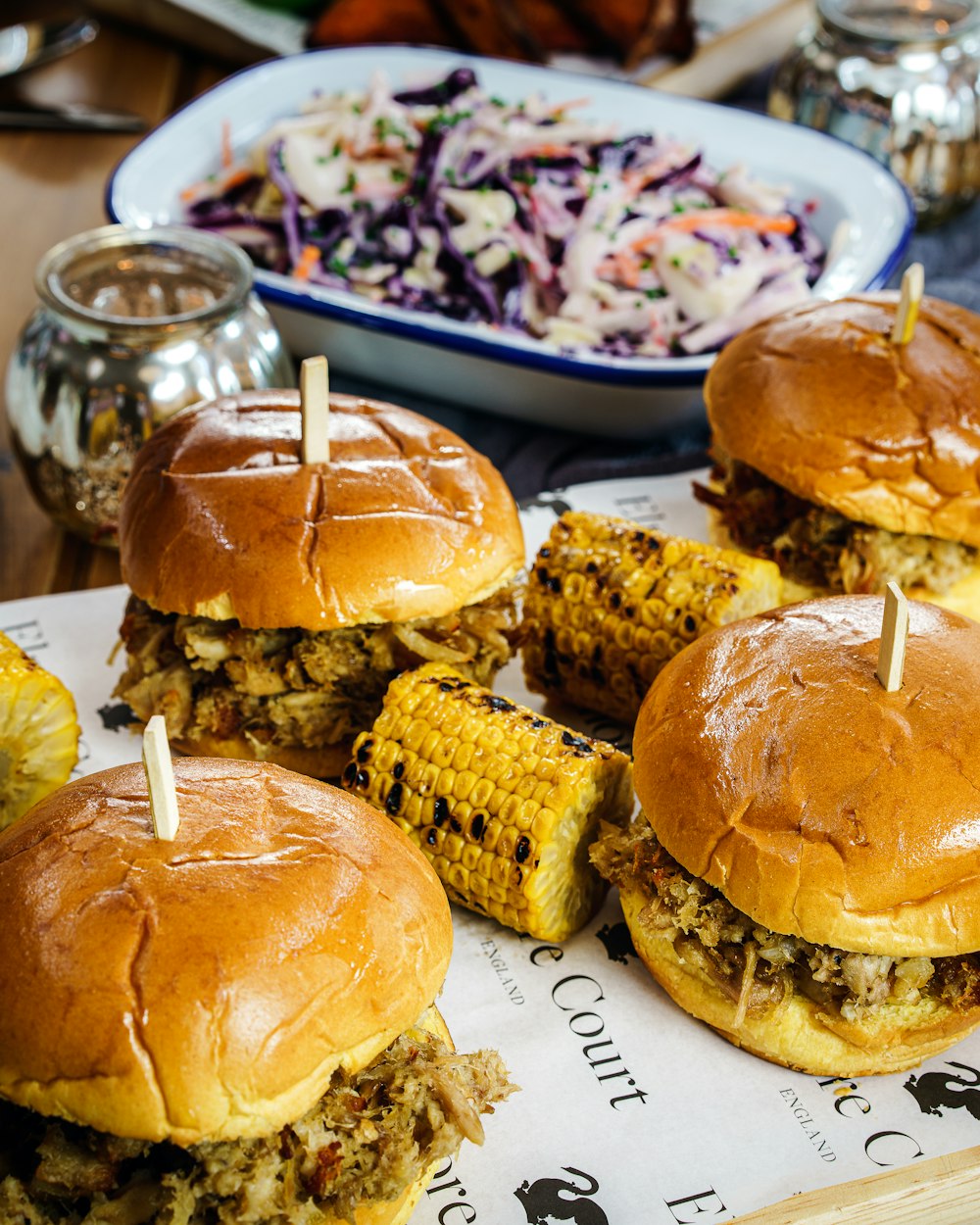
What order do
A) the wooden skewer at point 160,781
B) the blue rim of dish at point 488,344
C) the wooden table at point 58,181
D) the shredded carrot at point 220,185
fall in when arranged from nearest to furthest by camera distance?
the wooden skewer at point 160,781 → the wooden table at point 58,181 → the blue rim of dish at point 488,344 → the shredded carrot at point 220,185

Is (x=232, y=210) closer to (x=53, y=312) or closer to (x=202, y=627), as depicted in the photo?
(x=53, y=312)

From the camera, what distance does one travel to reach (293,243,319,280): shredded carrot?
4184mm

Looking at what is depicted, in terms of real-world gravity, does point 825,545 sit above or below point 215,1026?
below

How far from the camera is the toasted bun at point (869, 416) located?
299 cm

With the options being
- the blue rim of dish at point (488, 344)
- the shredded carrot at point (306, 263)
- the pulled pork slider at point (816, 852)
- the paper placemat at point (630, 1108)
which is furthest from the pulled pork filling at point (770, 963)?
the shredded carrot at point (306, 263)

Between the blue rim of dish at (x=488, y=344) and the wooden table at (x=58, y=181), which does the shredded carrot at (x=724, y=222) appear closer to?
the blue rim of dish at (x=488, y=344)

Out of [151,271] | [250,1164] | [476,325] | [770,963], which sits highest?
[151,271]

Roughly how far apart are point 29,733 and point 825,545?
1.83 metres

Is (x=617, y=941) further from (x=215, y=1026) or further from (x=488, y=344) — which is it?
(x=488, y=344)

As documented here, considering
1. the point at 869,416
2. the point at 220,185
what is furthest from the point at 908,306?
the point at 220,185

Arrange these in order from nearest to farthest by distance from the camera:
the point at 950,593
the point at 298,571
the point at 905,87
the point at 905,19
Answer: the point at 298,571 < the point at 950,593 < the point at 905,87 < the point at 905,19

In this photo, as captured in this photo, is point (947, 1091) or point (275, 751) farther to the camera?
point (275, 751)

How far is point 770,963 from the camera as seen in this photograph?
221 centimetres

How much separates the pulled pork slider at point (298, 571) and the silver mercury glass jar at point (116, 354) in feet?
1.30
